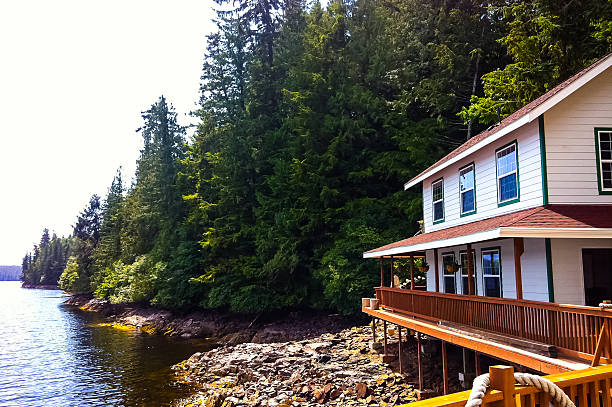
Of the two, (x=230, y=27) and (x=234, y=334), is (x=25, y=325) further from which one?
(x=230, y=27)

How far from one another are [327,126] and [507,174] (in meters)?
21.3

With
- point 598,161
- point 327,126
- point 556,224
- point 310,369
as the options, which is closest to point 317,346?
point 310,369

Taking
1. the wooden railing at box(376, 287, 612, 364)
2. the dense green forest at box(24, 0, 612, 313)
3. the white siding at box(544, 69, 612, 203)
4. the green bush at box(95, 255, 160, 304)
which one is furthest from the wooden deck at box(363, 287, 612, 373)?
the green bush at box(95, 255, 160, 304)

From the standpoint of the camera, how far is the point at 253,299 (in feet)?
107

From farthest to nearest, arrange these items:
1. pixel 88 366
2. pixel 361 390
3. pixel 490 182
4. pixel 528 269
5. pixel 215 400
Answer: pixel 88 366 → pixel 215 400 → pixel 361 390 → pixel 490 182 → pixel 528 269

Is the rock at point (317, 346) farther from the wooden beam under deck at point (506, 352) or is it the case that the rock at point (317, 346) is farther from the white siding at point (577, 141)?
the white siding at point (577, 141)

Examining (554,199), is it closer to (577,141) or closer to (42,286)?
(577,141)

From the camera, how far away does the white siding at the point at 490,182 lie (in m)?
11.7

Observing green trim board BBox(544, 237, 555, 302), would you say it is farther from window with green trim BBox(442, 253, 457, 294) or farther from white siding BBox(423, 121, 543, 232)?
window with green trim BBox(442, 253, 457, 294)

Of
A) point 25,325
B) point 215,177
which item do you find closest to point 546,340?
point 215,177

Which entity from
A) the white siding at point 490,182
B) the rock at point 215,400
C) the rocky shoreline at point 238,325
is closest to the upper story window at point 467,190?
the white siding at point 490,182

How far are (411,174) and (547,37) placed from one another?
1125 centimetres

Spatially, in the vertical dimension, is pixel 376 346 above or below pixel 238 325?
above

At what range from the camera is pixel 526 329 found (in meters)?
9.41
